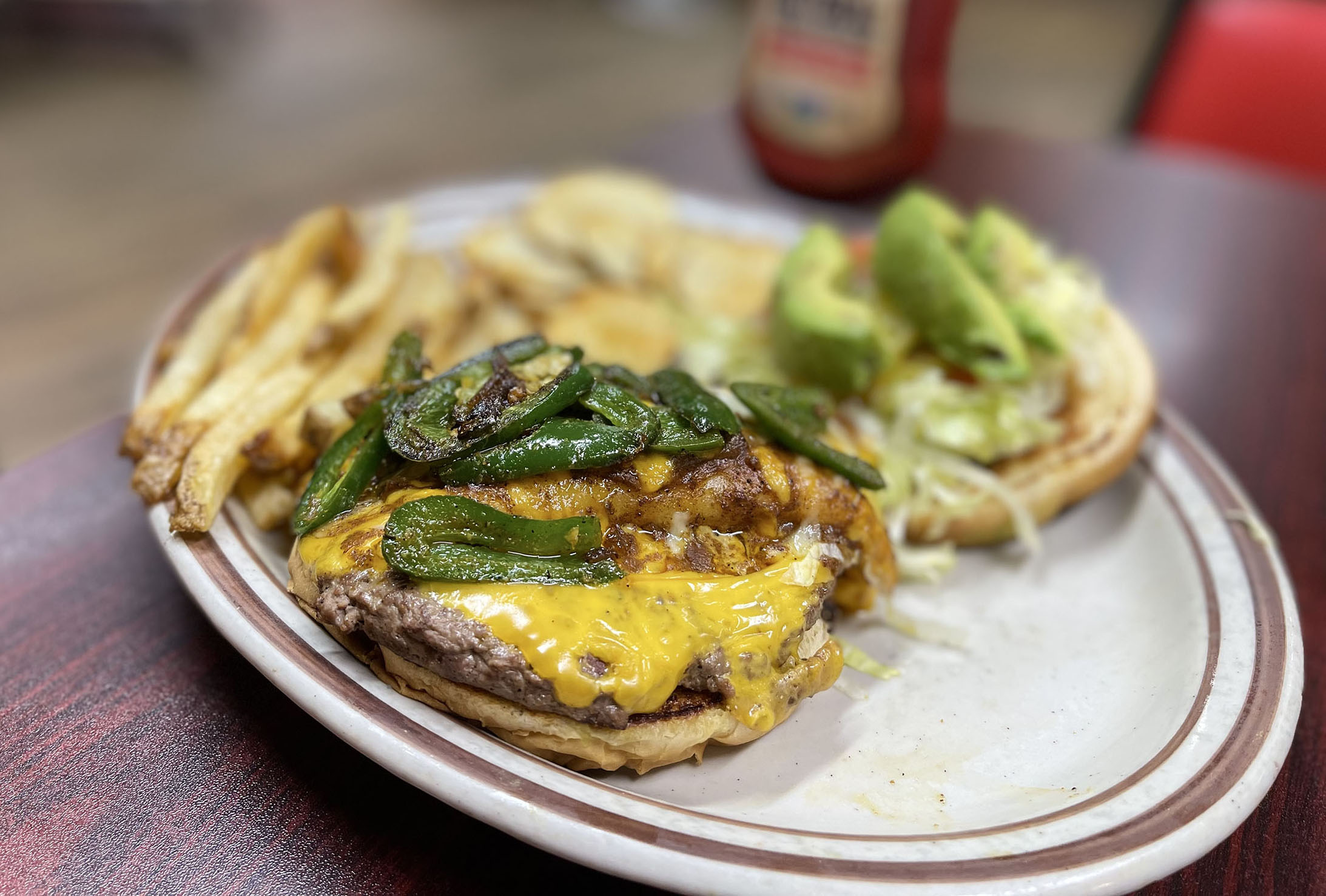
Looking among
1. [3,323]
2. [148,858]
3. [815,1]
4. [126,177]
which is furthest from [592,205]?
[126,177]

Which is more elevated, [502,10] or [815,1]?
[815,1]

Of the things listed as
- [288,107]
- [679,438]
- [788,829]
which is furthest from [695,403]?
[288,107]

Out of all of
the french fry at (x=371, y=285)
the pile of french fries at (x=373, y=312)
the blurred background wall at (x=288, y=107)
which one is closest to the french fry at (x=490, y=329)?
the pile of french fries at (x=373, y=312)

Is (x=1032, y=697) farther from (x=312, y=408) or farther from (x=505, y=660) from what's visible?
(x=312, y=408)

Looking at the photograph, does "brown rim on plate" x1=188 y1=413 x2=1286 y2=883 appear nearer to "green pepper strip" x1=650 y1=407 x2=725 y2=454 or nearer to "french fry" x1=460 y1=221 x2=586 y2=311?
"green pepper strip" x1=650 y1=407 x2=725 y2=454

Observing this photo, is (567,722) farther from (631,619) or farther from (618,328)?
(618,328)

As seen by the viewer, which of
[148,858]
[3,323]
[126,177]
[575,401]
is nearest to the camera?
[148,858]
